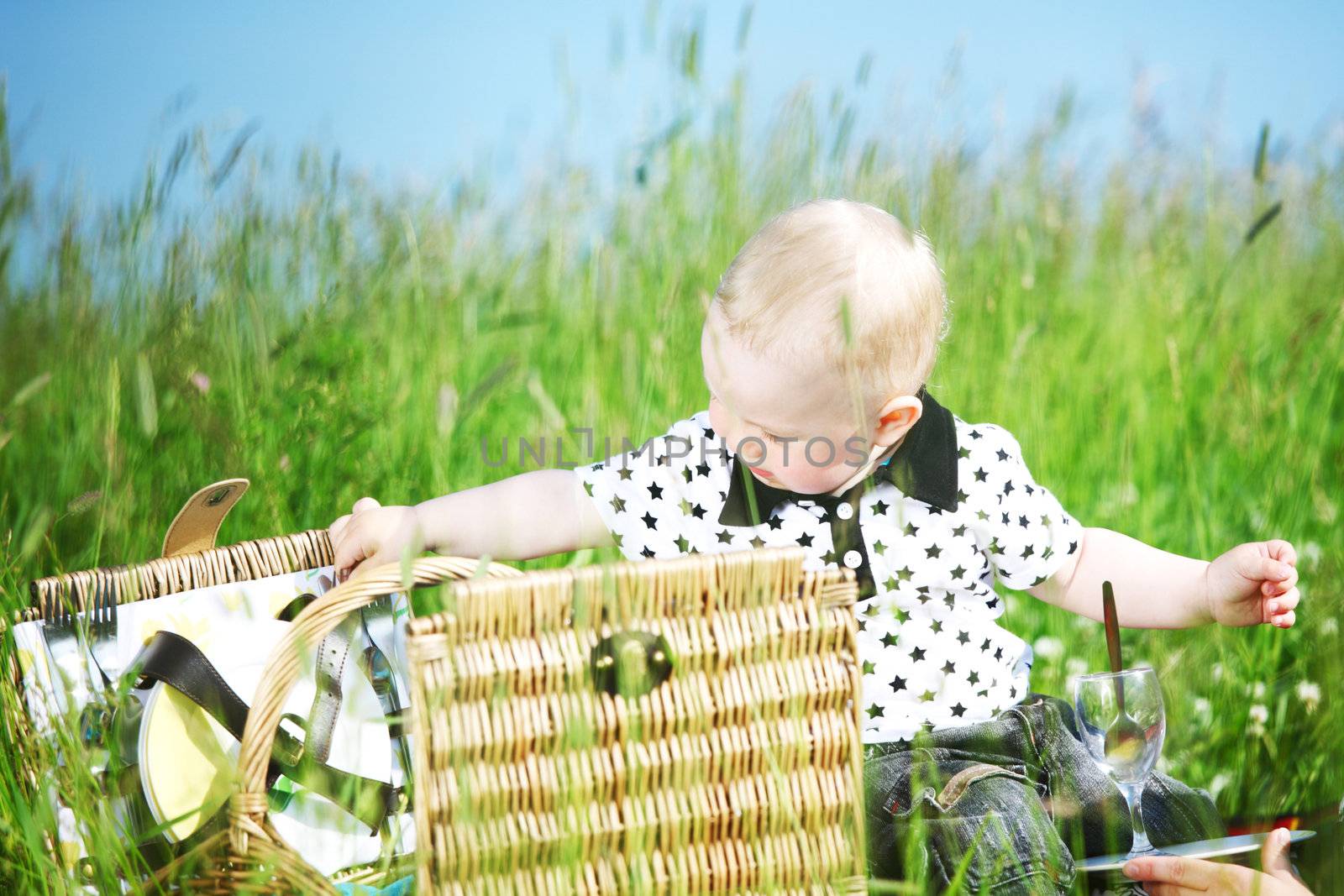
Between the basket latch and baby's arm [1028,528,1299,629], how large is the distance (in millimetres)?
615

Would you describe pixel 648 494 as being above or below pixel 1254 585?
above

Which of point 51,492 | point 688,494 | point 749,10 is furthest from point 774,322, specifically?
point 51,492

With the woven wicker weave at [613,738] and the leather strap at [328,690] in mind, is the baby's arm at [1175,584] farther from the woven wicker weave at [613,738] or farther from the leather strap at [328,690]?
the leather strap at [328,690]

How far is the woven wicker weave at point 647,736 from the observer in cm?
91

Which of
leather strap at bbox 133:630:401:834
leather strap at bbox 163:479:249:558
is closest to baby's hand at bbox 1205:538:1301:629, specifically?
leather strap at bbox 133:630:401:834

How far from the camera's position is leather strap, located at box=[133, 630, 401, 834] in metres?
1.17

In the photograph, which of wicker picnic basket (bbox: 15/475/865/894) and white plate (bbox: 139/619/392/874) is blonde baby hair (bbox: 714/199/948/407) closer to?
wicker picnic basket (bbox: 15/475/865/894)

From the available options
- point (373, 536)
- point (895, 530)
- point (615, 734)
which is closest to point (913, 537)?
point (895, 530)

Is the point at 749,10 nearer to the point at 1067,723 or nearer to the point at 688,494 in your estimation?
the point at 688,494

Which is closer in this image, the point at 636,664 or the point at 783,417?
the point at 636,664

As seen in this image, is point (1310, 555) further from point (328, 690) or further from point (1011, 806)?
point (328, 690)

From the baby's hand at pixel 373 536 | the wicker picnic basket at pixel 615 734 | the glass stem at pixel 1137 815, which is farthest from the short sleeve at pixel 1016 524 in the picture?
the baby's hand at pixel 373 536

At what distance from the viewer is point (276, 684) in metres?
0.96

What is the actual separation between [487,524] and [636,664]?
0.46 metres
